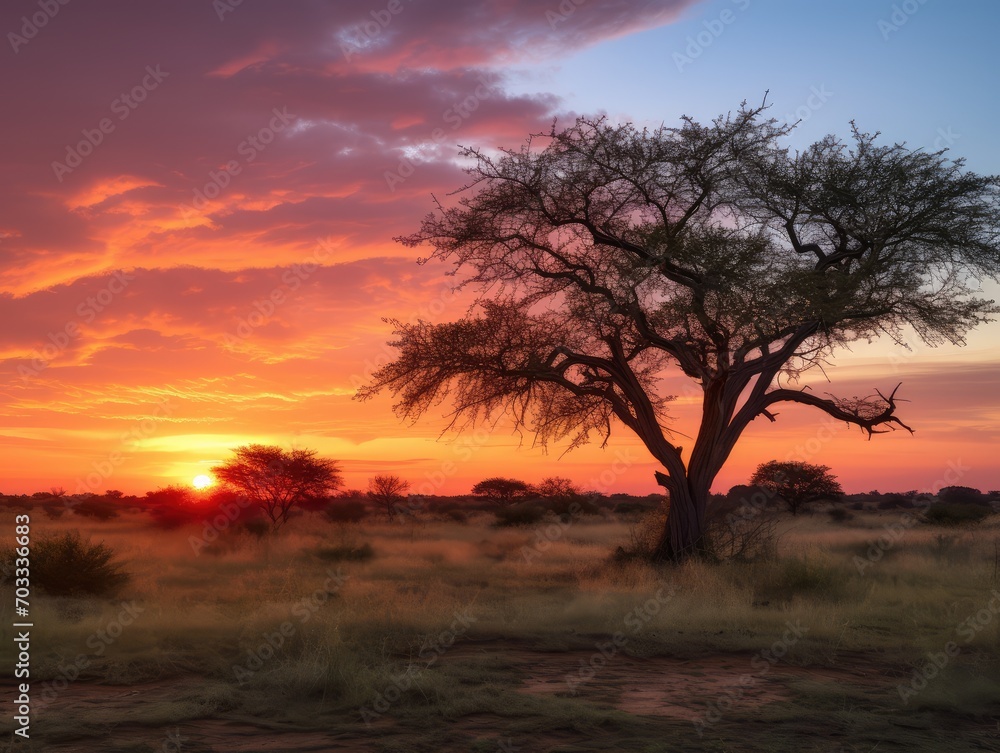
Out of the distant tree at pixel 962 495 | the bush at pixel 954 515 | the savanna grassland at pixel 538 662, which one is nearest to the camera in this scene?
the savanna grassland at pixel 538 662

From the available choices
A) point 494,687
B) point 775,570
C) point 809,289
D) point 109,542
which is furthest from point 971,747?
point 109,542

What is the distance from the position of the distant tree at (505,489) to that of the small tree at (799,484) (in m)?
16.9

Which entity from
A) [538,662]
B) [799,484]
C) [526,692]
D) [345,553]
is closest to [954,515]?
[799,484]

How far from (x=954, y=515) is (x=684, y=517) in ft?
77.9

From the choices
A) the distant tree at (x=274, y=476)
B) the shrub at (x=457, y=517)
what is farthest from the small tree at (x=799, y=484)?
the distant tree at (x=274, y=476)

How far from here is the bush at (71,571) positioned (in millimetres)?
14781

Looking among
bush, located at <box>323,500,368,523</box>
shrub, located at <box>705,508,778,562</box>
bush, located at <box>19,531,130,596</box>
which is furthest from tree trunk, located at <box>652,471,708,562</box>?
bush, located at <box>323,500,368,523</box>

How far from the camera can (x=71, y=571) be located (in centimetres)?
1496

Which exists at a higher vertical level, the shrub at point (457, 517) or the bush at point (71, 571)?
the bush at point (71, 571)

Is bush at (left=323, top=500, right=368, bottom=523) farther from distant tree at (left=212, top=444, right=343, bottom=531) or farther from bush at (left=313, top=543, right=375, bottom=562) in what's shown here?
bush at (left=313, top=543, right=375, bottom=562)

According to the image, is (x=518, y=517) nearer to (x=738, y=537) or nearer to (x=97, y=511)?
(x=738, y=537)

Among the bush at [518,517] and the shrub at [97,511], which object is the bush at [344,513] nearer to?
the bush at [518,517]

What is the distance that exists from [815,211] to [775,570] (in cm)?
868

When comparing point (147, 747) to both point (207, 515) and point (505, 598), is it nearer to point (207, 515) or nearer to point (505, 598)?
point (505, 598)
